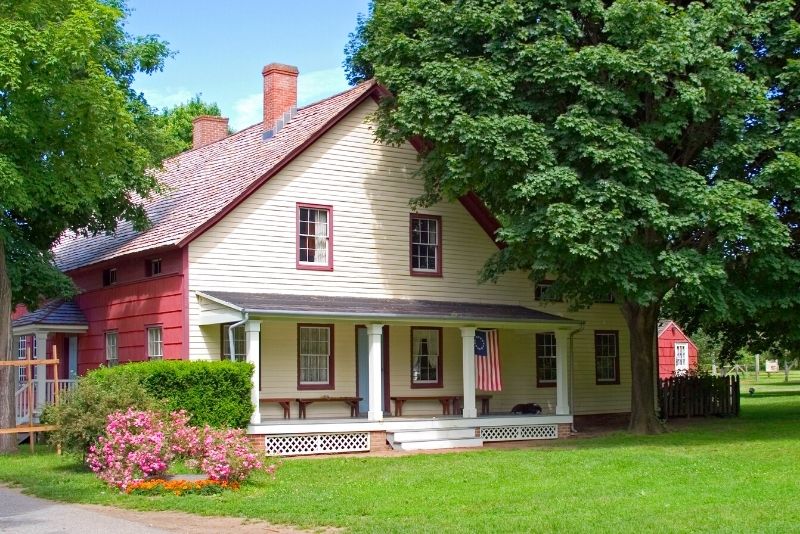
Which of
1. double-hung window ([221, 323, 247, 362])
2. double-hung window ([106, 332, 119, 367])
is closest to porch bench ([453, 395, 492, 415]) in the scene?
double-hung window ([221, 323, 247, 362])

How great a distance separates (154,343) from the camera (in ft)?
76.8

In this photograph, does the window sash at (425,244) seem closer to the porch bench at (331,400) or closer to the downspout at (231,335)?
the porch bench at (331,400)

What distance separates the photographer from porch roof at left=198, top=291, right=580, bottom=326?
2094 cm

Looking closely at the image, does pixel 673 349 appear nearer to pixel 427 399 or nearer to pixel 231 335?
pixel 427 399

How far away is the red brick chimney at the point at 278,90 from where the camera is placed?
28.0m

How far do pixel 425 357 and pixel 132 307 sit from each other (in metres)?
7.27

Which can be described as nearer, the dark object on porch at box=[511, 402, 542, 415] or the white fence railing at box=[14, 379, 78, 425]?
the white fence railing at box=[14, 379, 78, 425]

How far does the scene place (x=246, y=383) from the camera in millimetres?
20234

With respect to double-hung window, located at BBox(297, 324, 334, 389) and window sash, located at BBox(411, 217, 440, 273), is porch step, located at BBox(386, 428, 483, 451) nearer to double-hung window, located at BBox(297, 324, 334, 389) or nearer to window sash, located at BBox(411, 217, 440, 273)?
double-hung window, located at BBox(297, 324, 334, 389)

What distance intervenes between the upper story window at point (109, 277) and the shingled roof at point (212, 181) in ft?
1.60

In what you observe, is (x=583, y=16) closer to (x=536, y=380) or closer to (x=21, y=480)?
(x=536, y=380)

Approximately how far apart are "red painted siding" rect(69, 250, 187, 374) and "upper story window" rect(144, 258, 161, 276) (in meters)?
0.12

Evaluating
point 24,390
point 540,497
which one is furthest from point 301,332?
point 540,497

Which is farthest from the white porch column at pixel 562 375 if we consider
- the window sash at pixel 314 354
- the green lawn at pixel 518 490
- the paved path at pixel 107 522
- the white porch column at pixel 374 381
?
the paved path at pixel 107 522
